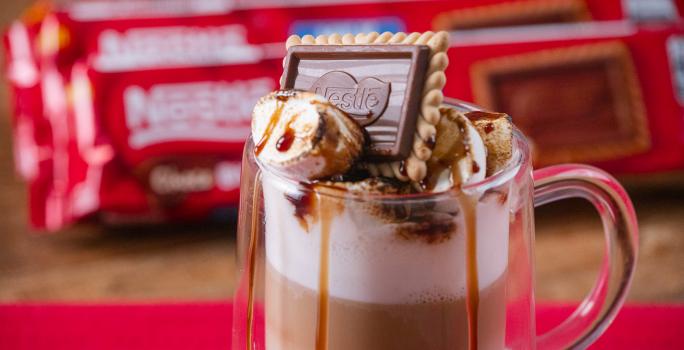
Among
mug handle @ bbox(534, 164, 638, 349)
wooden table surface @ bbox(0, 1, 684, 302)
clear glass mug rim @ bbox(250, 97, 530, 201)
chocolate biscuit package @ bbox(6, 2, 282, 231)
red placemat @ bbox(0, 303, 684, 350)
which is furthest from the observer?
chocolate biscuit package @ bbox(6, 2, 282, 231)

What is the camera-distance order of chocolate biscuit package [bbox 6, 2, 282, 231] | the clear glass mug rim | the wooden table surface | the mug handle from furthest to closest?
chocolate biscuit package [bbox 6, 2, 282, 231], the wooden table surface, the mug handle, the clear glass mug rim

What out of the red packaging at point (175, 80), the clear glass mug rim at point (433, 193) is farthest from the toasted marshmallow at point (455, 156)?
the red packaging at point (175, 80)

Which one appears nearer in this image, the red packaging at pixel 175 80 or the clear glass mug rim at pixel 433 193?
the clear glass mug rim at pixel 433 193

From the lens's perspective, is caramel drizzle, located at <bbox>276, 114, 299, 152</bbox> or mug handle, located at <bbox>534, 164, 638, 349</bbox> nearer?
caramel drizzle, located at <bbox>276, 114, 299, 152</bbox>

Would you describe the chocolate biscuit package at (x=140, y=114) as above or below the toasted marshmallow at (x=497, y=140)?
below

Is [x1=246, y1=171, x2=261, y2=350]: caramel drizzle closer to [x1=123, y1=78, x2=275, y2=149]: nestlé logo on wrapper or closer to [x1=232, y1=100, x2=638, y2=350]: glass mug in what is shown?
[x1=232, y1=100, x2=638, y2=350]: glass mug

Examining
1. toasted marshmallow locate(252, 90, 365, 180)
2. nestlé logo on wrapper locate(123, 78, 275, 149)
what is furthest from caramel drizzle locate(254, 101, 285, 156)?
nestlé logo on wrapper locate(123, 78, 275, 149)

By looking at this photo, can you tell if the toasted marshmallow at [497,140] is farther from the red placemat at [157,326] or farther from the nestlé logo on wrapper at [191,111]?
the nestlé logo on wrapper at [191,111]
